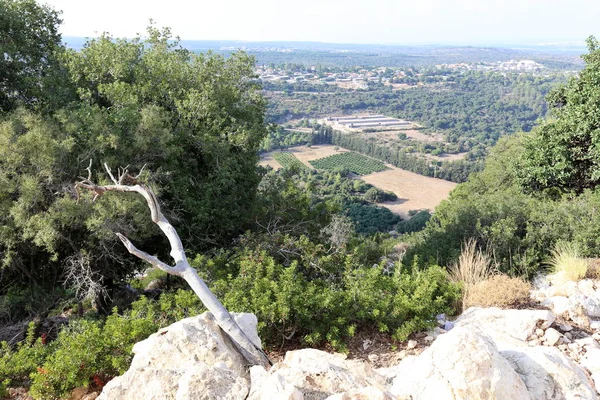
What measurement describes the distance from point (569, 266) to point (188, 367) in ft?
17.1

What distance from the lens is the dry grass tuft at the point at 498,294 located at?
214 inches

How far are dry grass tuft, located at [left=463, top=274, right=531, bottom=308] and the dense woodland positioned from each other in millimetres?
225

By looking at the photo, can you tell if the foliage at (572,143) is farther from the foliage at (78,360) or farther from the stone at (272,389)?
the stone at (272,389)

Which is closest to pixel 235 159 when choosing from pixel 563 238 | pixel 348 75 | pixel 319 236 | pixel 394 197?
pixel 319 236

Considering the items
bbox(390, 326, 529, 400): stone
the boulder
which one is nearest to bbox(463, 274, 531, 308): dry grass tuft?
bbox(390, 326, 529, 400): stone

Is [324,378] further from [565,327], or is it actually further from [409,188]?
[409,188]

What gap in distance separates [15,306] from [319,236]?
17.5 feet

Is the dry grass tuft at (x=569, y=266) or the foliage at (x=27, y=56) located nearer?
the dry grass tuft at (x=569, y=266)

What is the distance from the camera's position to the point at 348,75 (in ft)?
581

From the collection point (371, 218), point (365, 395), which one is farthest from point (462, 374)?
point (371, 218)

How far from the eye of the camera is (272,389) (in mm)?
2871

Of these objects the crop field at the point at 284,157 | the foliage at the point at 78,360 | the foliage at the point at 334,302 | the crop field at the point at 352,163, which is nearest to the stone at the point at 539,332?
the foliage at the point at 334,302

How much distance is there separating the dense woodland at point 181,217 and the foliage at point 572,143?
4 centimetres

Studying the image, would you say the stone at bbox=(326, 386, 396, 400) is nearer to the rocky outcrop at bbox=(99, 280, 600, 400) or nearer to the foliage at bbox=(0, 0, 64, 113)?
the rocky outcrop at bbox=(99, 280, 600, 400)
